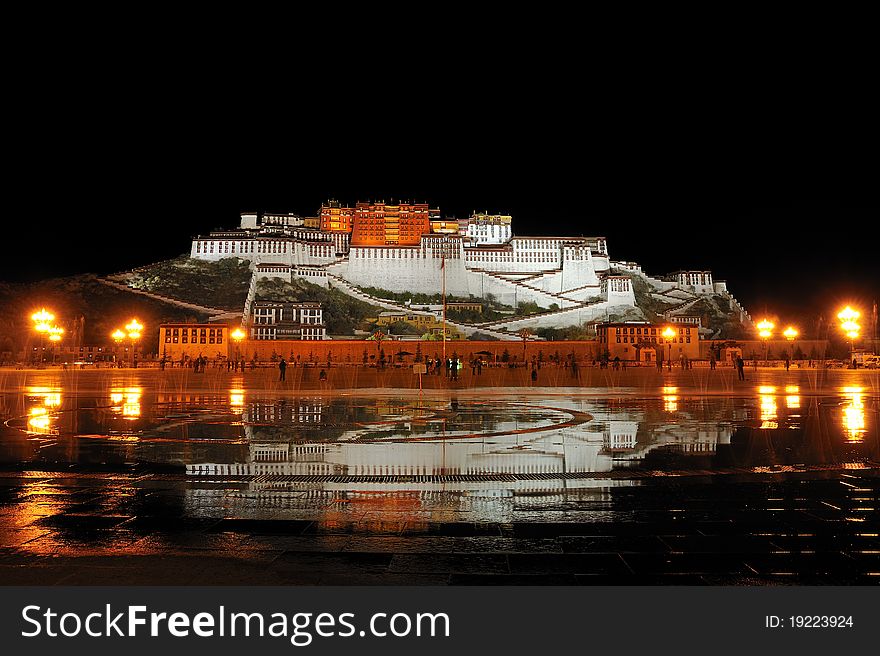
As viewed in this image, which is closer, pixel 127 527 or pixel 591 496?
pixel 127 527

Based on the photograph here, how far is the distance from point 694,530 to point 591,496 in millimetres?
1238

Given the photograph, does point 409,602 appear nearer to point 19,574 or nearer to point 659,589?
point 659,589

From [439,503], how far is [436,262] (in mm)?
96344

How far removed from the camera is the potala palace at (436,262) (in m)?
96.6

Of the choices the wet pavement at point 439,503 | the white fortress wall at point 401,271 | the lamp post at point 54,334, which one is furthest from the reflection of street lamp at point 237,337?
the wet pavement at point 439,503

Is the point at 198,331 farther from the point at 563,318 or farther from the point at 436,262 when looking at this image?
the point at 563,318

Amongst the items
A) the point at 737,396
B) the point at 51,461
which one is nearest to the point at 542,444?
the point at 51,461

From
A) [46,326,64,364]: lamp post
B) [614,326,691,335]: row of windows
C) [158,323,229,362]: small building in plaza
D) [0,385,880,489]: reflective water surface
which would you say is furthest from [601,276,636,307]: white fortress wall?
[0,385,880,489]: reflective water surface

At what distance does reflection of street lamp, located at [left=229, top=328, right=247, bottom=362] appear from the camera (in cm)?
6394

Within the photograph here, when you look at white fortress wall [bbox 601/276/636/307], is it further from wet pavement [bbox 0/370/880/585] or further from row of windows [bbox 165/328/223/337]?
wet pavement [bbox 0/370/880/585]

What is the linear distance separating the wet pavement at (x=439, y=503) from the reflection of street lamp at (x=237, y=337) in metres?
54.0

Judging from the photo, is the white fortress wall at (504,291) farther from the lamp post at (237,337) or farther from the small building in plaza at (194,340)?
the small building in plaza at (194,340)

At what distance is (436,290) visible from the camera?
100000mm

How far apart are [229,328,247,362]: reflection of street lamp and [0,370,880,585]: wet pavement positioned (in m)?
54.0
